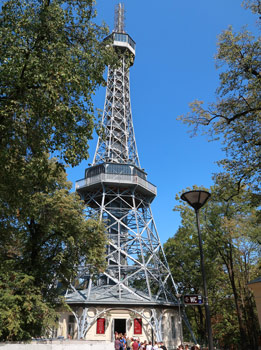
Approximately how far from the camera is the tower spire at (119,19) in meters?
47.6

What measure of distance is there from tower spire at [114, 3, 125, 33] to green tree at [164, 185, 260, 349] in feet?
108

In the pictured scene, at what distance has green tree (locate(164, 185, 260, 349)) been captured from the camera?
2369 centimetres

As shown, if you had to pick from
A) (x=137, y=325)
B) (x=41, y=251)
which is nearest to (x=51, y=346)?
(x=41, y=251)

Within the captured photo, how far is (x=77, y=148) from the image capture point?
30.3 feet

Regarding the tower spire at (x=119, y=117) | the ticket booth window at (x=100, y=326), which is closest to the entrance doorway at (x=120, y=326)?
the ticket booth window at (x=100, y=326)

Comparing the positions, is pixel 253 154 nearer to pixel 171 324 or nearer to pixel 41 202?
pixel 41 202

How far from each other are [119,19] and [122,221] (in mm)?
34721

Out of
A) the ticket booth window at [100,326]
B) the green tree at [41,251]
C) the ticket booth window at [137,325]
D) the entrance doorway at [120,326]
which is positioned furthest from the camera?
the entrance doorway at [120,326]

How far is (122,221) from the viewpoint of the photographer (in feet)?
105

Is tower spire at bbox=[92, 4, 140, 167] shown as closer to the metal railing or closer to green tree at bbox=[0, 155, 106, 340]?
the metal railing

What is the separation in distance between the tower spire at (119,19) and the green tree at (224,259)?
33.0m

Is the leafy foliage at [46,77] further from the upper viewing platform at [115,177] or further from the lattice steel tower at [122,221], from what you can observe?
the upper viewing platform at [115,177]

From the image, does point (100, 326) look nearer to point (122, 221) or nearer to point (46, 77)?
point (122, 221)

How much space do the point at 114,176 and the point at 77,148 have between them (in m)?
21.8
